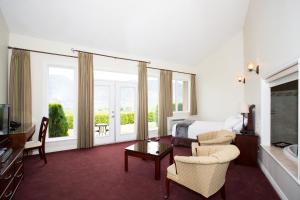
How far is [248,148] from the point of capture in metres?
3.46

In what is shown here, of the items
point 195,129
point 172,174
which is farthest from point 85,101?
point 172,174

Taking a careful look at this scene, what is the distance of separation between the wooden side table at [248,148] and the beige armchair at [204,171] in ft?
5.40

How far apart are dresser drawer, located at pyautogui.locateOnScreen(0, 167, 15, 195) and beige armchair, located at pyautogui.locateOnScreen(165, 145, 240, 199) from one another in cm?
198

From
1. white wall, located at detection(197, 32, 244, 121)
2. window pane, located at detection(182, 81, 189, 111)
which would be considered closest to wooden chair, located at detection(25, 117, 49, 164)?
window pane, located at detection(182, 81, 189, 111)

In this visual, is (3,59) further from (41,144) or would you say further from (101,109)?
(101,109)

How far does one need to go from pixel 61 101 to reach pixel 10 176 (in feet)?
8.44

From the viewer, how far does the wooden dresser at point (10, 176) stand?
193 cm

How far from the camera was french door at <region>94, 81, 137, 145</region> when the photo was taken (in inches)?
199

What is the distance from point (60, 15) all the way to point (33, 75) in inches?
60.4

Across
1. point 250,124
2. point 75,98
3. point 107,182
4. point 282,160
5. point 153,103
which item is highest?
point 75,98

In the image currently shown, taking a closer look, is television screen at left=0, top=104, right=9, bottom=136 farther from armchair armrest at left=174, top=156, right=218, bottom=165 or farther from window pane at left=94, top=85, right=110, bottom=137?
armchair armrest at left=174, top=156, right=218, bottom=165

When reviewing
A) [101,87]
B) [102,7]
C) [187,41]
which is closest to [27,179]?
[101,87]

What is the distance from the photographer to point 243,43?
229 inches

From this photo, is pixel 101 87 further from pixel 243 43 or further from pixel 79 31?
pixel 243 43
